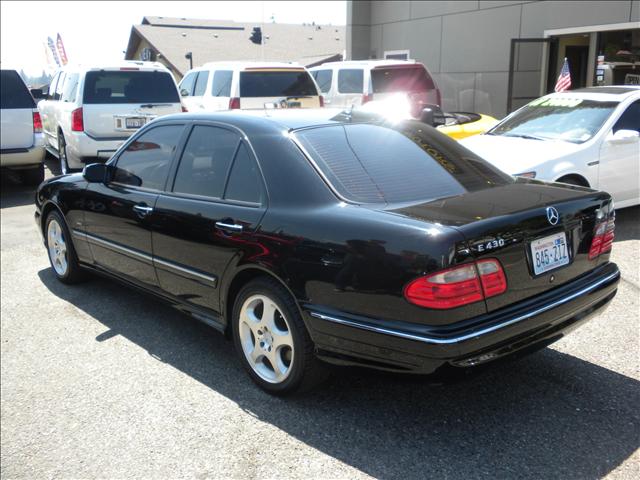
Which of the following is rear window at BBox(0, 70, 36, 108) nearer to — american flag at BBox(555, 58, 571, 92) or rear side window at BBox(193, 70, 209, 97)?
rear side window at BBox(193, 70, 209, 97)

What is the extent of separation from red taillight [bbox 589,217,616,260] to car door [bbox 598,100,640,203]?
3.51 m

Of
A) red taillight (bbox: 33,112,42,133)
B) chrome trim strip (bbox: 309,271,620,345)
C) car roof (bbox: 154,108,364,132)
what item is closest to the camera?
chrome trim strip (bbox: 309,271,620,345)

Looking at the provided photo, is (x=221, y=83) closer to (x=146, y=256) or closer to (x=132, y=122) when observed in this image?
(x=132, y=122)

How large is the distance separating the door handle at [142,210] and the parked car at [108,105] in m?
6.11

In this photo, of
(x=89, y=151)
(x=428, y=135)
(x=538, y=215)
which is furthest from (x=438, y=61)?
(x=538, y=215)

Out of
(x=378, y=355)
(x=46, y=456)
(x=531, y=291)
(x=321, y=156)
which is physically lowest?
(x=46, y=456)

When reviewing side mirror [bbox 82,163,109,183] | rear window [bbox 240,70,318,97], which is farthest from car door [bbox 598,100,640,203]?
rear window [bbox 240,70,318,97]

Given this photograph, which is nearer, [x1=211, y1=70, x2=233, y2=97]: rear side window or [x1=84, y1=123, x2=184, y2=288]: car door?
[x1=84, y1=123, x2=184, y2=288]: car door

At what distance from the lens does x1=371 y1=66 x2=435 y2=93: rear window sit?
1251cm

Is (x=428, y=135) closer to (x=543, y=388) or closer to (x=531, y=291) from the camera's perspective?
(x=531, y=291)

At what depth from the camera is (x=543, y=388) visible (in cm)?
358

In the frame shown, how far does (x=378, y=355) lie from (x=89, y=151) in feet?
27.2

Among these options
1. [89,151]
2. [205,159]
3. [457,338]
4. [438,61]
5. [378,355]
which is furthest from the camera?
[438,61]

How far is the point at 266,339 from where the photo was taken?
141 inches
